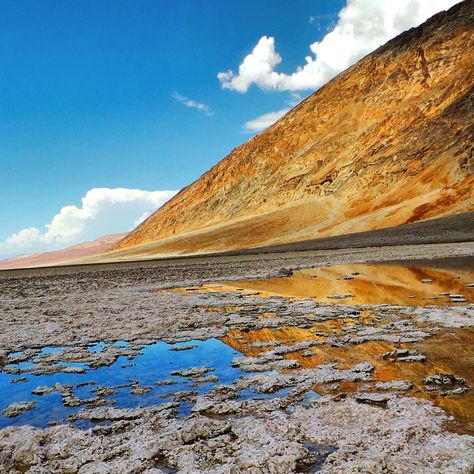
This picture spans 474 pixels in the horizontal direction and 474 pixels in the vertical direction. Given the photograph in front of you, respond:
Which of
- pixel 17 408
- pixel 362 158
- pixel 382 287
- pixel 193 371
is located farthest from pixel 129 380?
pixel 362 158

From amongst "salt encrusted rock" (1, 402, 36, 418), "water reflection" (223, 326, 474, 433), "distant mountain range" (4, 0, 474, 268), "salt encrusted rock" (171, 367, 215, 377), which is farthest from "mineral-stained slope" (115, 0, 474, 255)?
"salt encrusted rock" (1, 402, 36, 418)

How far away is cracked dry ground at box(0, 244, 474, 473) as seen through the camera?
167 inches

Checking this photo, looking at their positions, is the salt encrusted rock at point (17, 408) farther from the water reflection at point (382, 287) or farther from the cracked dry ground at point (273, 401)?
the water reflection at point (382, 287)

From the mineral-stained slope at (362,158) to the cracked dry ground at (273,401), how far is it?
1905 inches

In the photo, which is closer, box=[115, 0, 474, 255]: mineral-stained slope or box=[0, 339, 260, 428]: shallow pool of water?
box=[0, 339, 260, 428]: shallow pool of water

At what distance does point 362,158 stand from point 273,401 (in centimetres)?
7394

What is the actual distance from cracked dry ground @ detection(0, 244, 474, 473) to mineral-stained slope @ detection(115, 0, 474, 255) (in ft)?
159

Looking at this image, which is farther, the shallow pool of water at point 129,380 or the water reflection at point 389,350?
the shallow pool of water at point 129,380

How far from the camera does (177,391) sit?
6535mm

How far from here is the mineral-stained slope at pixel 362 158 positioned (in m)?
62.2

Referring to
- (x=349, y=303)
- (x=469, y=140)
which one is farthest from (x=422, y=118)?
(x=349, y=303)

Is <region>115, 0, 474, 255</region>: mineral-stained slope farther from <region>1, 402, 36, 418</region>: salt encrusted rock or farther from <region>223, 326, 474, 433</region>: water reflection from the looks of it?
<region>1, 402, 36, 418</region>: salt encrusted rock

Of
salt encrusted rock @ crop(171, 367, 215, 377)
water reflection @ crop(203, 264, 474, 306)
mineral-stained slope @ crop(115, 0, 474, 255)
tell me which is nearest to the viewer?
salt encrusted rock @ crop(171, 367, 215, 377)

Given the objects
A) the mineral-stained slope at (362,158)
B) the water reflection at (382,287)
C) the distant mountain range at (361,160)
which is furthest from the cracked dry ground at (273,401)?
the mineral-stained slope at (362,158)
